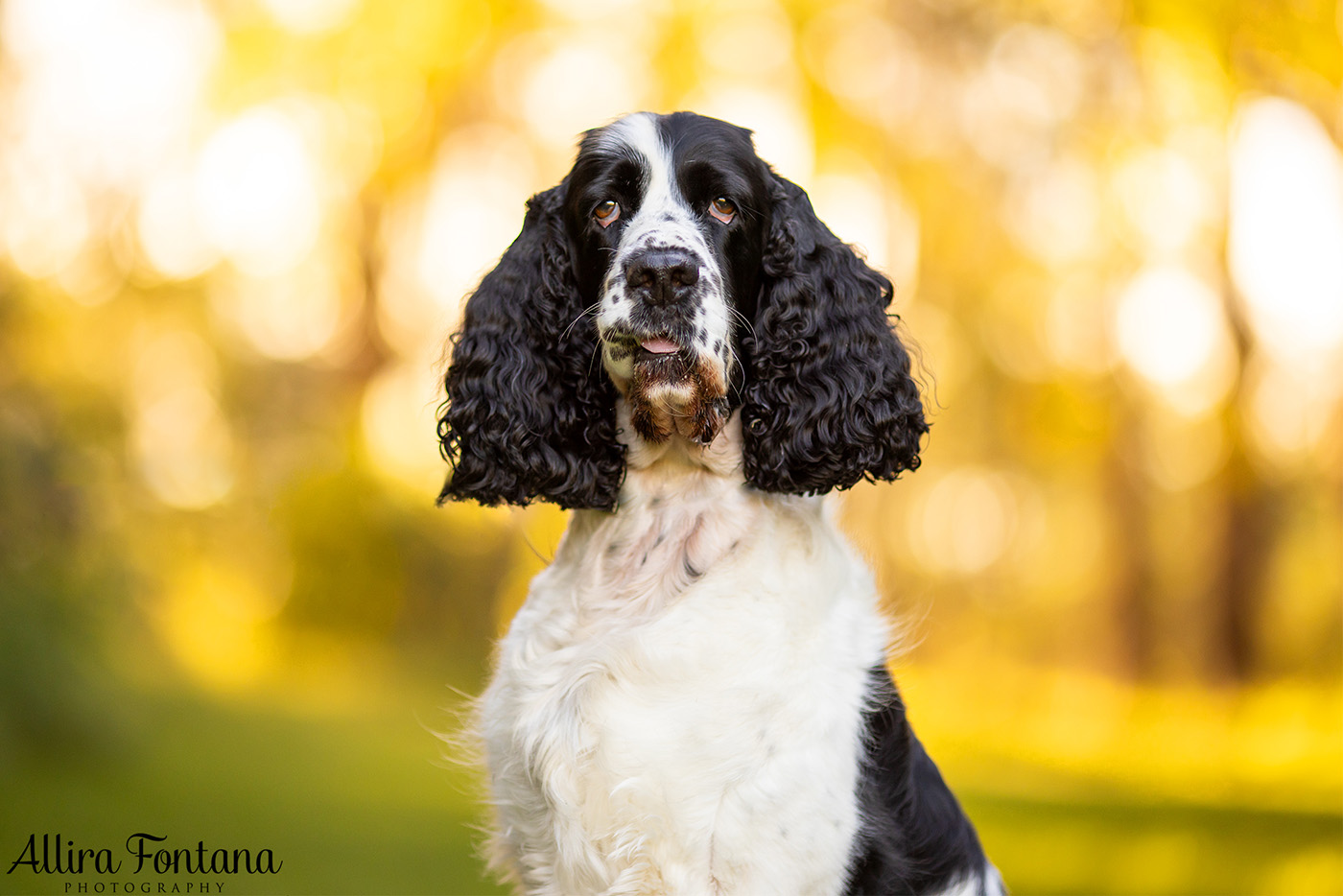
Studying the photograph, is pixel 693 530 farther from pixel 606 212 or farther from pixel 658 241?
pixel 606 212

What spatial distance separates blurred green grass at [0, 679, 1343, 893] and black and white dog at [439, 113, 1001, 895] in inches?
144

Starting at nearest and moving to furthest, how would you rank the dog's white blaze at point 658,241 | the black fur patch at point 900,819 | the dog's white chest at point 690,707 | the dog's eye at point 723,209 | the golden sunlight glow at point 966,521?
the dog's white chest at point 690,707 < the black fur patch at point 900,819 < the dog's white blaze at point 658,241 < the dog's eye at point 723,209 < the golden sunlight glow at point 966,521

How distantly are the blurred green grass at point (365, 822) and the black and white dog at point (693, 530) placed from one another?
12.0 ft

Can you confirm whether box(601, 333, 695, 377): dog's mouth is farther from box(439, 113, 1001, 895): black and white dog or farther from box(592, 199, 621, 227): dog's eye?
box(592, 199, 621, 227): dog's eye

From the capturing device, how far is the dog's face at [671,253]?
10.3ft

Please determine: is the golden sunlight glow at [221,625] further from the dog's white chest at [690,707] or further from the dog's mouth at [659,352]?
the dog's mouth at [659,352]

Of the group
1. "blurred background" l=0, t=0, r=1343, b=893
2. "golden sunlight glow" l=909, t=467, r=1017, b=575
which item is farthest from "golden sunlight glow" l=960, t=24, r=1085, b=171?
"golden sunlight glow" l=909, t=467, r=1017, b=575

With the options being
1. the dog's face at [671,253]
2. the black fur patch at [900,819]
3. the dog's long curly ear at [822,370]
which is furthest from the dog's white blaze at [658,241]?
the black fur patch at [900,819]

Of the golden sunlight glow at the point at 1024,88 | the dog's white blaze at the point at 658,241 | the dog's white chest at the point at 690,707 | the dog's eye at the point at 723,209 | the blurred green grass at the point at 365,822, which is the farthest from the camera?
the golden sunlight glow at the point at 1024,88

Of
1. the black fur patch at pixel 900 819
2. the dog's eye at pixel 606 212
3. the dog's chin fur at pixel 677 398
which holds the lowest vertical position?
the black fur patch at pixel 900 819

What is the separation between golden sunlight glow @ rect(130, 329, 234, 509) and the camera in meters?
12.4

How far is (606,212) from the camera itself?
3418 mm

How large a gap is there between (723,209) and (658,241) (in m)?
0.30

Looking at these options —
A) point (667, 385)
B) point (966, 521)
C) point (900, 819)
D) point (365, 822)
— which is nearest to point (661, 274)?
point (667, 385)
